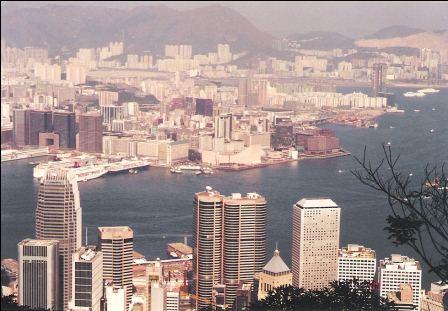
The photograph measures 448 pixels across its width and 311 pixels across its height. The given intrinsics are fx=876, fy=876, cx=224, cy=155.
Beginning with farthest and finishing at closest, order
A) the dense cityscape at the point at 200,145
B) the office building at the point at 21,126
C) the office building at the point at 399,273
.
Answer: the office building at the point at 21,126 → the dense cityscape at the point at 200,145 → the office building at the point at 399,273

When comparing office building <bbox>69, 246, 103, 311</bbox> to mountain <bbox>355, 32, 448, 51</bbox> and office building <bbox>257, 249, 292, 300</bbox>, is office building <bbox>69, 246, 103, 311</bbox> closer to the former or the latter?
office building <bbox>257, 249, 292, 300</bbox>

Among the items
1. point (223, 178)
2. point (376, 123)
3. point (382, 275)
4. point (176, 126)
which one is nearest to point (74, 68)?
point (176, 126)

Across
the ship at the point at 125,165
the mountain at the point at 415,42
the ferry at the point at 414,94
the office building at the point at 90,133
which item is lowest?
the ship at the point at 125,165

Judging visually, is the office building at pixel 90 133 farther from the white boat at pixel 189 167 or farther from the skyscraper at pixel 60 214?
the skyscraper at pixel 60 214

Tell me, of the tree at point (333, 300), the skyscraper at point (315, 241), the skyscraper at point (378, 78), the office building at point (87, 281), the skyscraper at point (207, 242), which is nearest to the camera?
the tree at point (333, 300)

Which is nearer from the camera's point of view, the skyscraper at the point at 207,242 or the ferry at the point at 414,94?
the skyscraper at the point at 207,242

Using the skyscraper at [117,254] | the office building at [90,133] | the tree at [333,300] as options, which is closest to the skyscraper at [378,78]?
the skyscraper at [117,254]

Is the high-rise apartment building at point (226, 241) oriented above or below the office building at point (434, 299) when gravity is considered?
below
